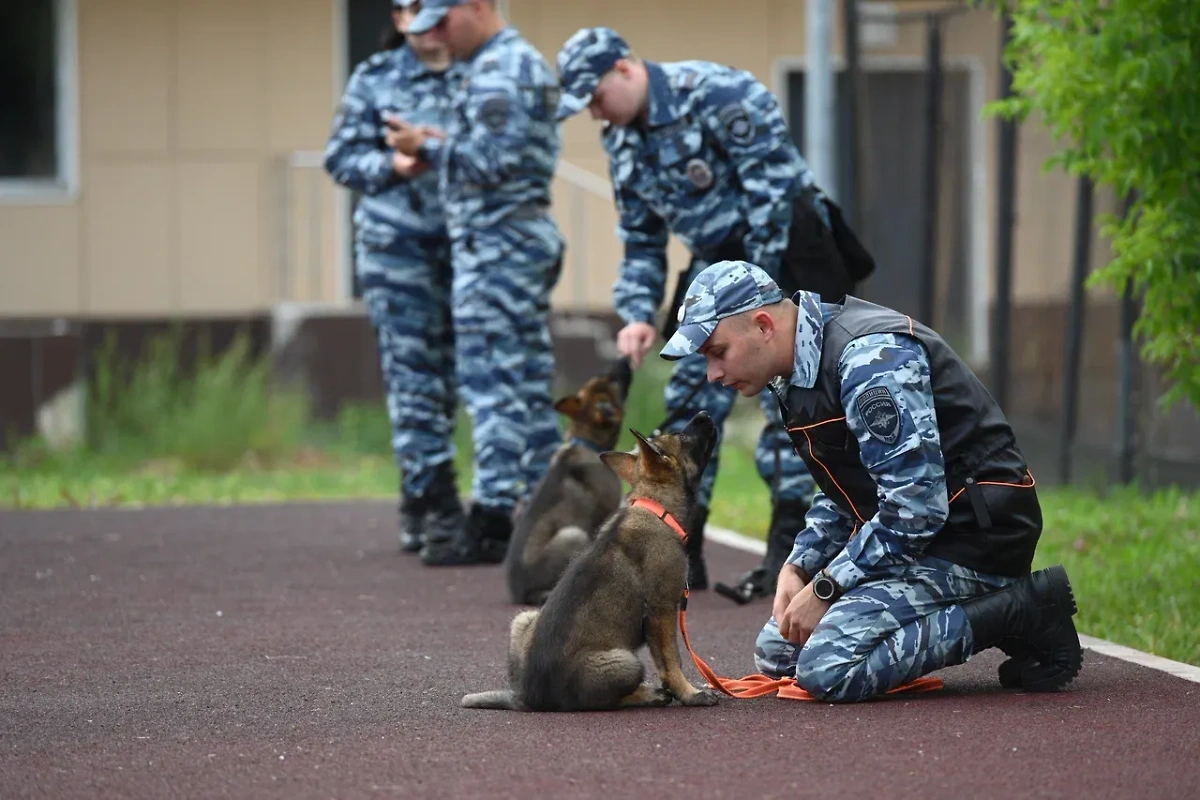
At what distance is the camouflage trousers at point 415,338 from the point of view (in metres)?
8.88

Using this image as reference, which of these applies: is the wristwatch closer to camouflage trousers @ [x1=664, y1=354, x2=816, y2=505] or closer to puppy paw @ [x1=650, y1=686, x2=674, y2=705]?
puppy paw @ [x1=650, y1=686, x2=674, y2=705]

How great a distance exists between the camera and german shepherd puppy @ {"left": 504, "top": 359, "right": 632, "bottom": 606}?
7172 mm

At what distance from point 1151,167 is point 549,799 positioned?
4.17 metres

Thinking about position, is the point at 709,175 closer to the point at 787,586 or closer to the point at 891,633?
the point at 787,586

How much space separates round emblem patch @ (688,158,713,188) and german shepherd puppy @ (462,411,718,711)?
7.02 feet

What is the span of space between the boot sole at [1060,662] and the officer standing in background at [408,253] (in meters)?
4.10

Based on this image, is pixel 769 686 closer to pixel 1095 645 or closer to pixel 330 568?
pixel 1095 645

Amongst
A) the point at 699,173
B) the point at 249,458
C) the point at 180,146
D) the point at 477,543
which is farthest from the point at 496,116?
the point at 180,146

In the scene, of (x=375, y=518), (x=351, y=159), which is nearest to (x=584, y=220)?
(x=375, y=518)

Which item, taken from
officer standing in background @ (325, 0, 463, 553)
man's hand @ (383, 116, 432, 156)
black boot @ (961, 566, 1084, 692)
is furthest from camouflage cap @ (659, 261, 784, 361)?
officer standing in background @ (325, 0, 463, 553)

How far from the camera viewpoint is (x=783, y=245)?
285 inches

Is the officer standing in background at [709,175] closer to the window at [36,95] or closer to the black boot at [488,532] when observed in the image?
the black boot at [488,532]

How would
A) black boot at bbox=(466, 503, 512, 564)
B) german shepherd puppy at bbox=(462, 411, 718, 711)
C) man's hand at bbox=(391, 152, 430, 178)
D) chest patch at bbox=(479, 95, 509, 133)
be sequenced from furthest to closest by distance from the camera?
black boot at bbox=(466, 503, 512, 564) < man's hand at bbox=(391, 152, 430, 178) < chest patch at bbox=(479, 95, 509, 133) < german shepherd puppy at bbox=(462, 411, 718, 711)

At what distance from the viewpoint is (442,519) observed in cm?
902
